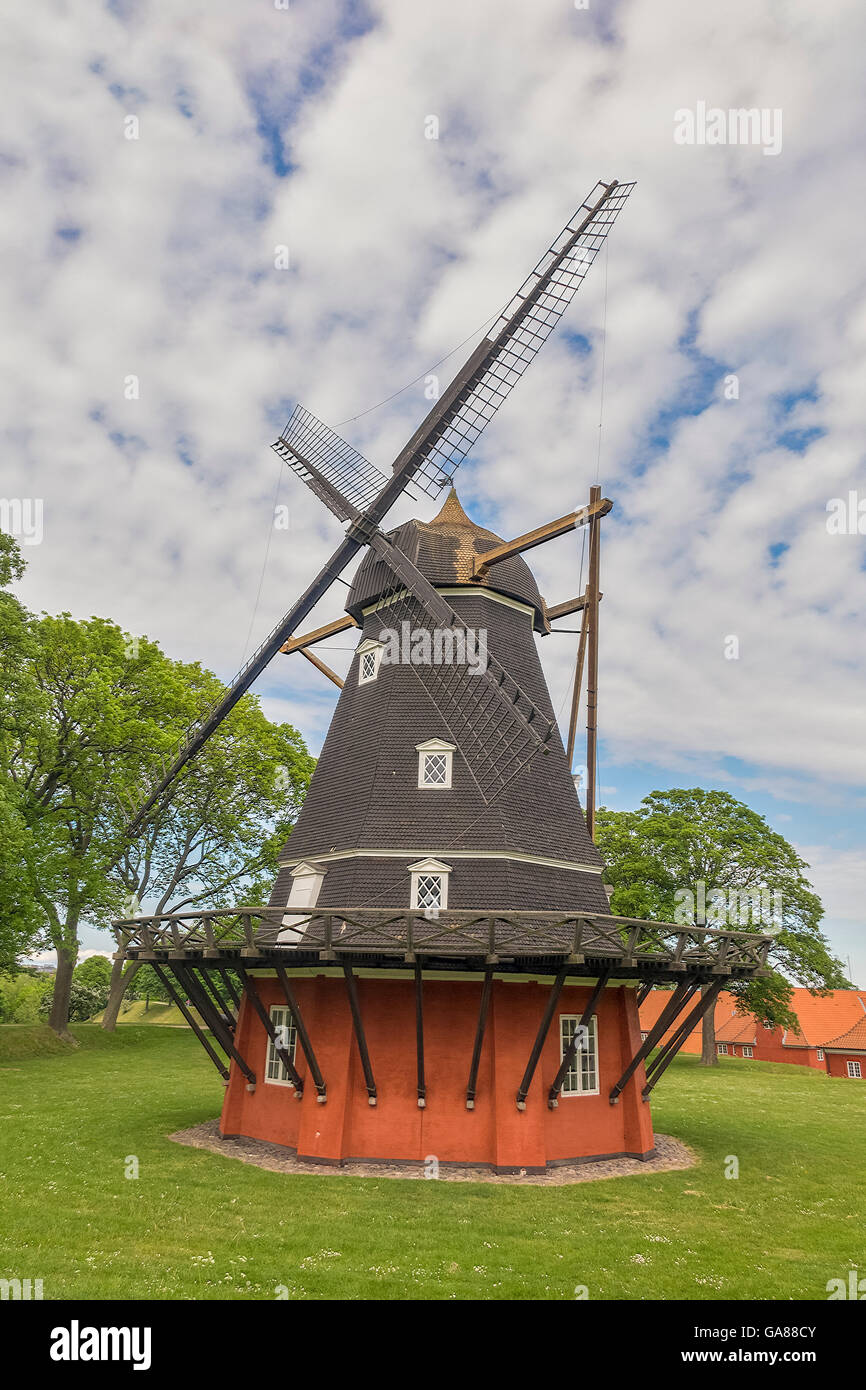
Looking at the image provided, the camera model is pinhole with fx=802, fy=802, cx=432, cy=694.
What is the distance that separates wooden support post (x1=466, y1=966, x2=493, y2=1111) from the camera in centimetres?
1431

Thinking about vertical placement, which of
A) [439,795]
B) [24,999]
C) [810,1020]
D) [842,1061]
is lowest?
[842,1061]

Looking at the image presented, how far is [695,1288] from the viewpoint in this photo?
9289 millimetres

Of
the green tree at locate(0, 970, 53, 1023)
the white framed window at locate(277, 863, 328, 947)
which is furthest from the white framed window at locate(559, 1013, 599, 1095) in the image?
the green tree at locate(0, 970, 53, 1023)

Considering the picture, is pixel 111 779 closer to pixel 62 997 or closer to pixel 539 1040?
pixel 62 997

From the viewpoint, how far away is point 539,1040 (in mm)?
14578

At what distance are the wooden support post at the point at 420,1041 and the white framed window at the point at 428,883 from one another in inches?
75.5

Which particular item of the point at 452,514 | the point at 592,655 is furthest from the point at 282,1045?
the point at 452,514

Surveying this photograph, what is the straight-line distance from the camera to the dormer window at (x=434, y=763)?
17.8 m

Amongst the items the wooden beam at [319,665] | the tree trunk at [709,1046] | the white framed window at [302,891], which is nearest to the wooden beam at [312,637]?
the wooden beam at [319,665]

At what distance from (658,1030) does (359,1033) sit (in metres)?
6.05

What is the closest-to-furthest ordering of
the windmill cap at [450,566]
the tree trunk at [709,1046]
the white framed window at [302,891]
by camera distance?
1. the white framed window at [302,891]
2. the windmill cap at [450,566]
3. the tree trunk at [709,1046]

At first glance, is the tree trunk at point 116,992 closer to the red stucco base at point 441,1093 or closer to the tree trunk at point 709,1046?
the red stucco base at point 441,1093
